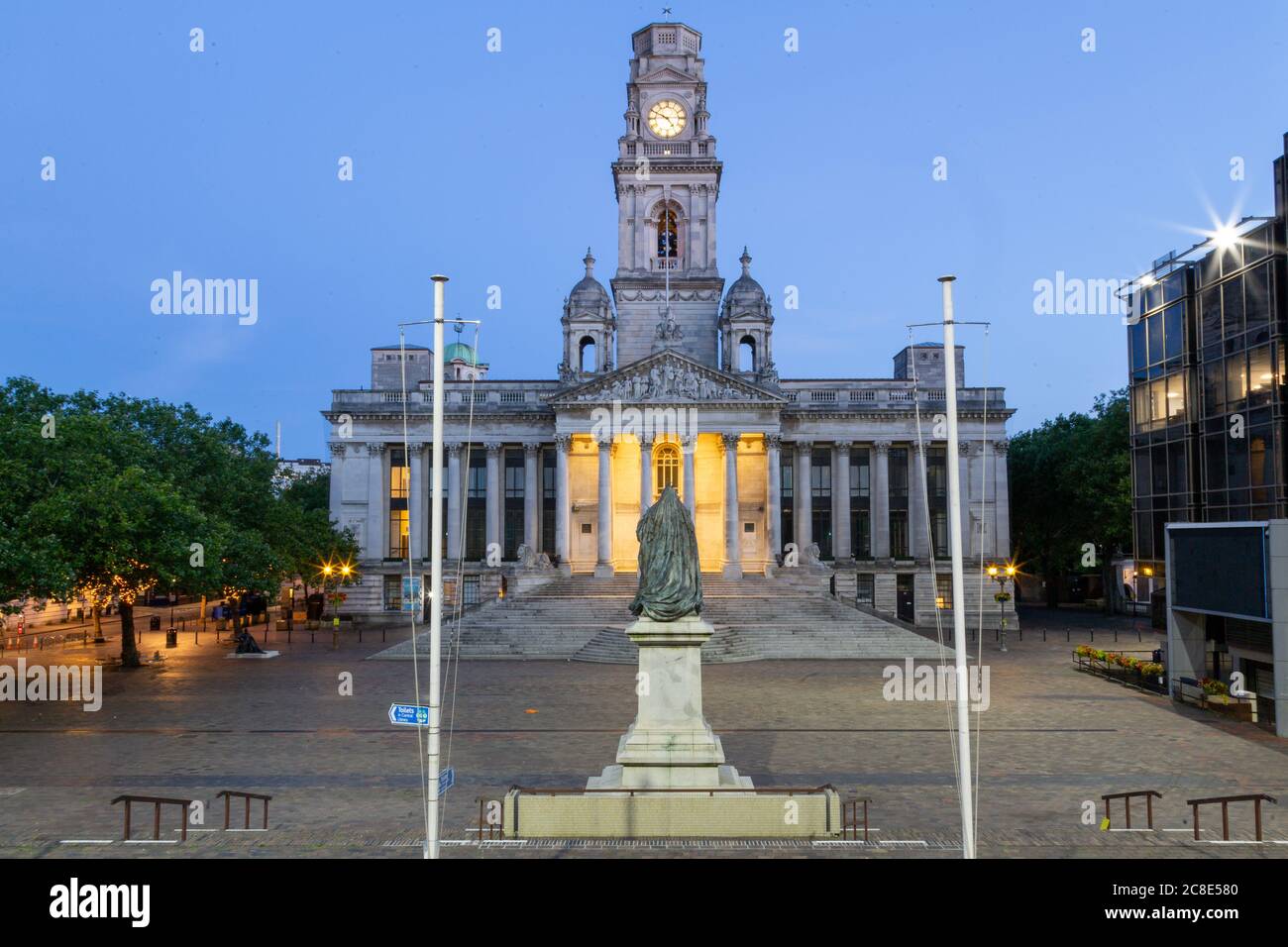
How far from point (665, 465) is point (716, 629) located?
27842 millimetres

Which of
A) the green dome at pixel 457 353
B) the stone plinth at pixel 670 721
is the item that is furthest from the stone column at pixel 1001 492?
the stone plinth at pixel 670 721

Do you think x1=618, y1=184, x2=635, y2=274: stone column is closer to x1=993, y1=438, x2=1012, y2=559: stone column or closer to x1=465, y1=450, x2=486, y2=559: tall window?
x1=465, y1=450, x2=486, y2=559: tall window

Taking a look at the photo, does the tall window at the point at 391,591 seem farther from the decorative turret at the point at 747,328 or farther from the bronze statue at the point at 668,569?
the bronze statue at the point at 668,569

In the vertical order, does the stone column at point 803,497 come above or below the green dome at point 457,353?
below

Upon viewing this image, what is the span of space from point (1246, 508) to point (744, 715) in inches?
635

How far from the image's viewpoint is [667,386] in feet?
204

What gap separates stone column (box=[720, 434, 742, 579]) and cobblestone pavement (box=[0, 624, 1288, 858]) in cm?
2339

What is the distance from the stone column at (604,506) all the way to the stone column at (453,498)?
10.6 metres

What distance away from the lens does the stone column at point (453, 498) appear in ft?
221

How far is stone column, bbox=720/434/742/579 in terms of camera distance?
61.6 m

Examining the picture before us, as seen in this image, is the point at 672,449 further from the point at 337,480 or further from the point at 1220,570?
the point at 1220,570

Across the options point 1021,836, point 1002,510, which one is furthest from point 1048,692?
point 1002,510

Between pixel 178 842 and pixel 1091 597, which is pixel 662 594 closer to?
pixel 178 842
